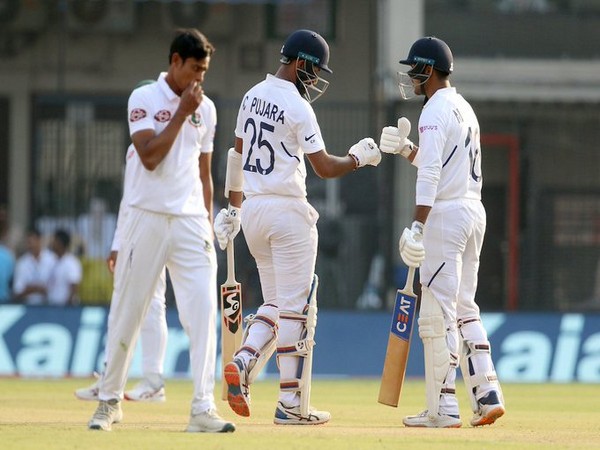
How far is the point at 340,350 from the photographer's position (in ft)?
57.2

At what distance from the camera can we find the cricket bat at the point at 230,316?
10703mm

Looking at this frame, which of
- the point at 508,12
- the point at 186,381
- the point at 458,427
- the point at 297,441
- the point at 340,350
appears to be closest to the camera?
the point at 297,441

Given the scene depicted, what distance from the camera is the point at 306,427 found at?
32.0 feet

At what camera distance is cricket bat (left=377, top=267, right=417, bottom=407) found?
10195mm

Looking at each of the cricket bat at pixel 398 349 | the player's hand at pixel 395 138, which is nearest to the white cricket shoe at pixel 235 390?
the cricket bat at pixel 398 349

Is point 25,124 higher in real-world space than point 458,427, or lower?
higher

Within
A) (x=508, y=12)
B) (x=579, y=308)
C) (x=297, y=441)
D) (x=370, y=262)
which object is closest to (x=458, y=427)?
(x=297, y=441)

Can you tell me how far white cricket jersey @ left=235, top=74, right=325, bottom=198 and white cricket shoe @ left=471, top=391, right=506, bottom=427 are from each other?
1834 millimetres

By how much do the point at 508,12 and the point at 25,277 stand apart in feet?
27.8

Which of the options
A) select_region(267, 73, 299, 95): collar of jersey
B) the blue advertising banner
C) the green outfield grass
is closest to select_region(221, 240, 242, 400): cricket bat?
the green outfield grass

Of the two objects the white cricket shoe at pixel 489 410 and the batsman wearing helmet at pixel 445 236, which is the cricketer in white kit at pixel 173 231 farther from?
the white cricket shoe at pixel 489 410

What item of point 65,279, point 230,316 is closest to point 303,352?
point 230,316

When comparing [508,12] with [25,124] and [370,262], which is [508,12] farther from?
[25,124]

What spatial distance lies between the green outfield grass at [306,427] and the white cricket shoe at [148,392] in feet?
0.45
